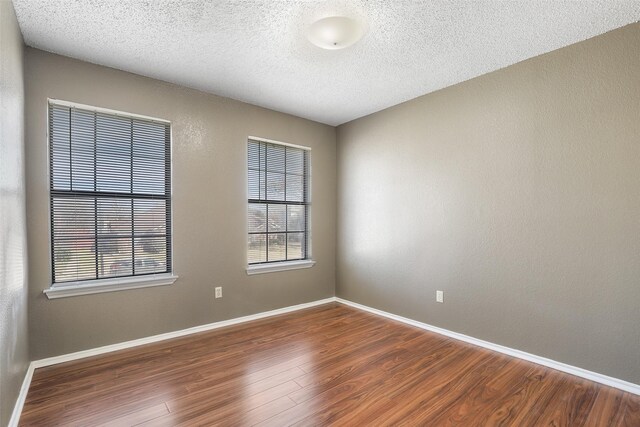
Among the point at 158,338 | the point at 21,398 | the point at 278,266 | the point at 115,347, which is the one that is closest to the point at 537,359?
the point at 278,266

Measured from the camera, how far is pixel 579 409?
190 cm

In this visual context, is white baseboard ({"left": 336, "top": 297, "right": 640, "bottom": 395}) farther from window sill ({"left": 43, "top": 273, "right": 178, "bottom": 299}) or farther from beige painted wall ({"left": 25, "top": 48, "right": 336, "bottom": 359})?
window sill ({"left": 43, "top": 273, "right": 178, "bottom": 299})

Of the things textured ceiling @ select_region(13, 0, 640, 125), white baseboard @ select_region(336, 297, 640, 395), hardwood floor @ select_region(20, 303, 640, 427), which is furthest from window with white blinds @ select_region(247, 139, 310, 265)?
white baseboard @ select_region(336, 297, 640, 395)

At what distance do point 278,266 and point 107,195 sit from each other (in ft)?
6.20

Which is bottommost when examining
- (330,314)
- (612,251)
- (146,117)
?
(330,314)

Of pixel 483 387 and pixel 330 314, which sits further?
pixel 330 314

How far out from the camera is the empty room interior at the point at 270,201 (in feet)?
6.41

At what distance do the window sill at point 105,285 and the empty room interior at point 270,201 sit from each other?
0.7 inches

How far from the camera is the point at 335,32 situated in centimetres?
210

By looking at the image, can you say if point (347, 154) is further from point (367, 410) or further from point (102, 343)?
point (102, 343)

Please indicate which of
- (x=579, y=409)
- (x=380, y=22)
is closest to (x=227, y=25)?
(x=380, y=22)

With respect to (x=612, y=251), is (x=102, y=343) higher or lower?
lower

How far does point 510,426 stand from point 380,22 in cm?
261

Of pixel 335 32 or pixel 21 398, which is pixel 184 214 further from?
pixel 335 32
